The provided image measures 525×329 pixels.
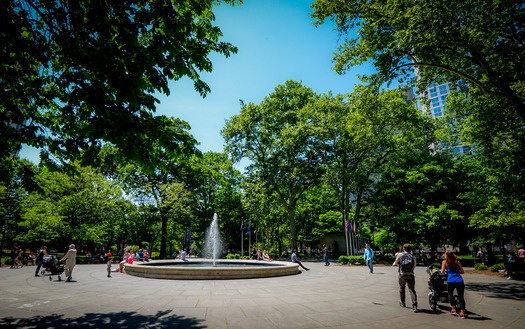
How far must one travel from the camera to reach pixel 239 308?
775 cm

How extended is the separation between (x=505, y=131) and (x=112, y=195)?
129 ft

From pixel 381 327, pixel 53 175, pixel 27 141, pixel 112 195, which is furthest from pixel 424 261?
pixel 53 175

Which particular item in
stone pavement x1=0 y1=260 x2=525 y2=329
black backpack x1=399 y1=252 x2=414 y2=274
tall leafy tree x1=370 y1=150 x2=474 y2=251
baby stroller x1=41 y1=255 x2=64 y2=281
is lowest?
stone pavement x1=0 y1=260 x2=525 y2=329

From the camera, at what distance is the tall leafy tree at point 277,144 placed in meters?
33.0

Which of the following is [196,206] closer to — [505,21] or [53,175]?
[53,175]

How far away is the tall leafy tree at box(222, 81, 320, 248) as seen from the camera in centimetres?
3303

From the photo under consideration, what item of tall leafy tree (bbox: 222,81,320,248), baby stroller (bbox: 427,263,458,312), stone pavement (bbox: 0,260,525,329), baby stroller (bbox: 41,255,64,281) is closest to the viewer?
stone pavement (bbox: 0,260,525,329)

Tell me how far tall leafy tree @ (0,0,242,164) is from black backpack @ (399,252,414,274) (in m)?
7.35

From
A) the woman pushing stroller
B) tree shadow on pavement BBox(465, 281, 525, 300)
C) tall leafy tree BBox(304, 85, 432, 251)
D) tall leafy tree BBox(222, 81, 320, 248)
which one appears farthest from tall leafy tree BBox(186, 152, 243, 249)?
the woman pushing stroller

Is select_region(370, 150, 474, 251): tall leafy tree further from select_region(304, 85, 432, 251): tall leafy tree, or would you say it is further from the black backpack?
the black backpack

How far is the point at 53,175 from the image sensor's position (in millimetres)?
31578

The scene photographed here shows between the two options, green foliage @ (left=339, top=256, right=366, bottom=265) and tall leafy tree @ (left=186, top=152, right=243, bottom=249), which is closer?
green foliage @ (left=339, top=256, right=366, bottom=265)

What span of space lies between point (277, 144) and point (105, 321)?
2741cm

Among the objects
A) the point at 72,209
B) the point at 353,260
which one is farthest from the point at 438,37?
the point at 72,209
